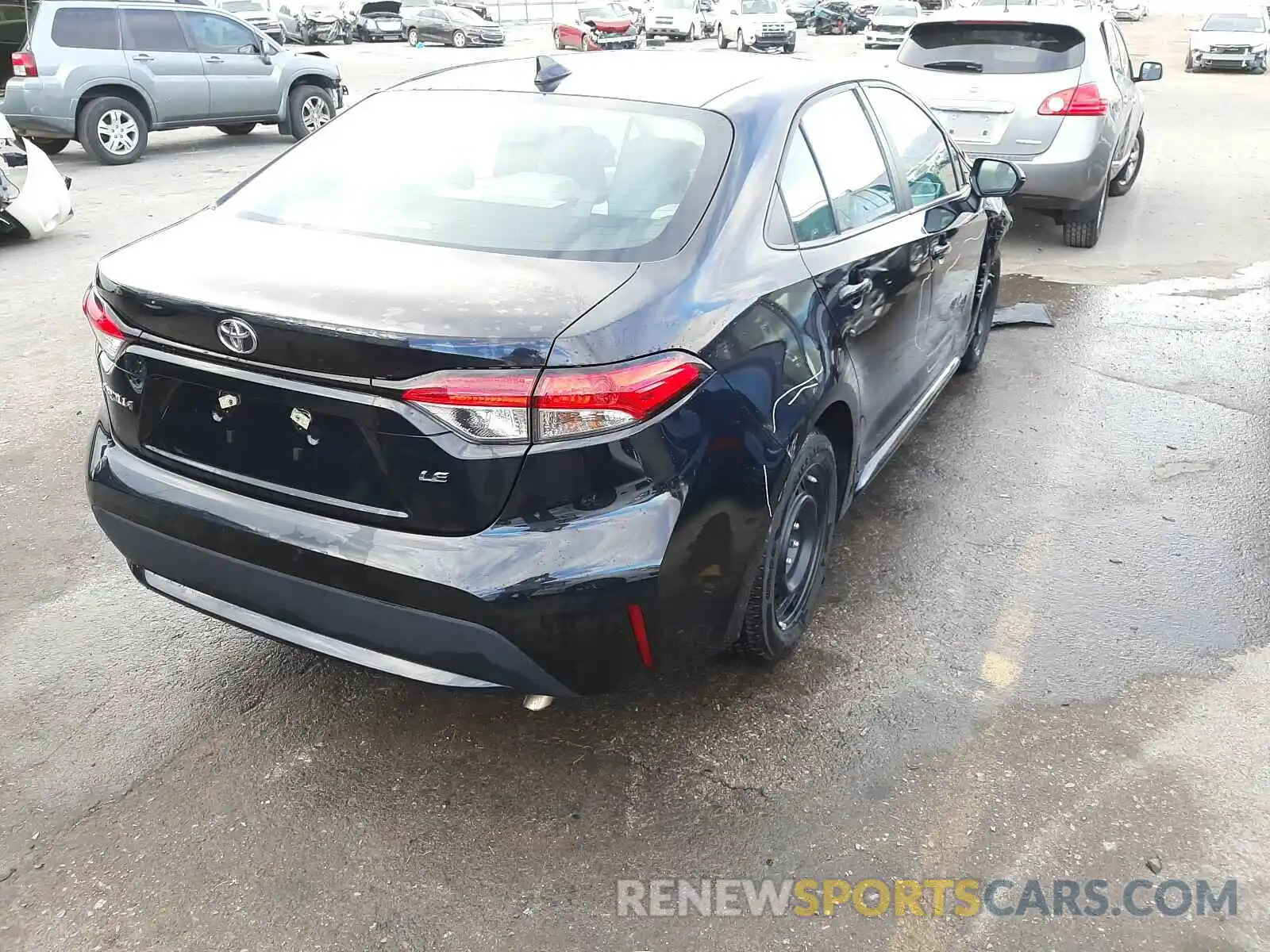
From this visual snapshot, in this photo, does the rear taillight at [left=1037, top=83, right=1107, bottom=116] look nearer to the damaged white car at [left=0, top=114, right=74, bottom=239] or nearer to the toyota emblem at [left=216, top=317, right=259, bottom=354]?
the toyota emblem at [left=216, top=317, right=259, bottom=354]

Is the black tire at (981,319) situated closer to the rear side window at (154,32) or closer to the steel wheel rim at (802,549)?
the steel wheel rim at (802,549)

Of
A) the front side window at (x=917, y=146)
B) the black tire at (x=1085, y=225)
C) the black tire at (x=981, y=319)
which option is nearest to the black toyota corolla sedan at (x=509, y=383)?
the front side window at (x=917, y=146)

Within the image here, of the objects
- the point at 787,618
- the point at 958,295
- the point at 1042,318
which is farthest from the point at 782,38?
the point at 787,618

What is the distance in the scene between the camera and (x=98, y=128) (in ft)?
38.9

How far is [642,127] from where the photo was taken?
9.89 feet

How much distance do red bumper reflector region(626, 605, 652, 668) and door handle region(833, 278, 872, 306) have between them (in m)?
1.20

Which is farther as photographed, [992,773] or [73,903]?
[992,773]

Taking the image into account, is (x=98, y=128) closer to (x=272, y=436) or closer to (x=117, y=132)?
(x=117, y=132)

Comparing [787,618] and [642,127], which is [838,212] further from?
[787,618]

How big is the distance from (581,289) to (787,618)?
1.29 meters

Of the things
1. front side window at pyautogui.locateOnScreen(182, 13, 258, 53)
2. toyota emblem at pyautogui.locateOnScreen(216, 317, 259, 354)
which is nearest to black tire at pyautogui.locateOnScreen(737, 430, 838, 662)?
toyota emblem at pyautogui.locateOnScreen(216, 317, 259, 354)

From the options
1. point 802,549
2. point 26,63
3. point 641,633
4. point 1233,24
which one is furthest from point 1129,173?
point 1233,24

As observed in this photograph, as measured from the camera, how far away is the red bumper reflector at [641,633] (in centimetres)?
237

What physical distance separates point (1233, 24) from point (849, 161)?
2817cm
